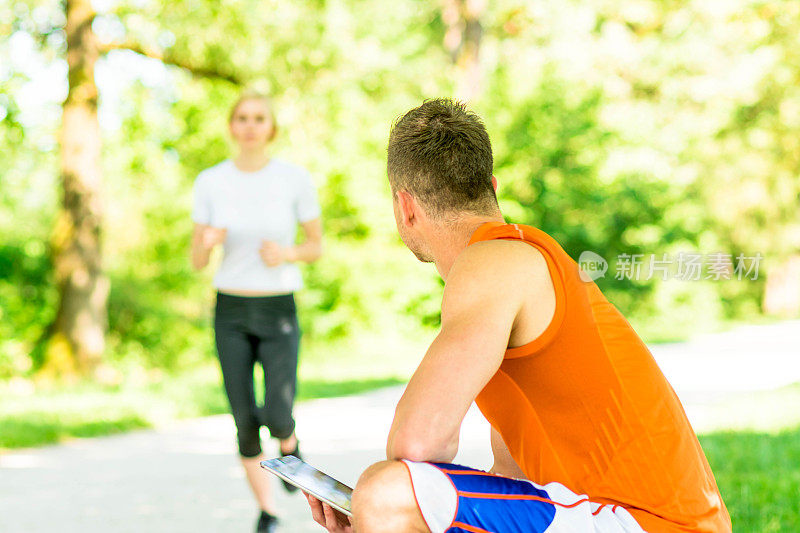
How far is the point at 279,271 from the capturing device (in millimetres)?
4934

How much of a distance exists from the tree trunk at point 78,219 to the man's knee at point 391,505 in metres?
11.9

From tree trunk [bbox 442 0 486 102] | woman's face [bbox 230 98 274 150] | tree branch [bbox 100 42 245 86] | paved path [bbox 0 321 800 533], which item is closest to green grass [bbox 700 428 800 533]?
paved path [bbox 0 321 800 533]

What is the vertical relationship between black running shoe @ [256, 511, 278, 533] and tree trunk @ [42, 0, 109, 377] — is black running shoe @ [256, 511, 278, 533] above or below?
below

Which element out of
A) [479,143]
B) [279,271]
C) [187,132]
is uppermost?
[187,132]

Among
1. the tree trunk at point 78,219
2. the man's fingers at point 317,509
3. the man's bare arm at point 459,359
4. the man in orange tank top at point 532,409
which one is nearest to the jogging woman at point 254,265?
the man's fingers at point 317,509

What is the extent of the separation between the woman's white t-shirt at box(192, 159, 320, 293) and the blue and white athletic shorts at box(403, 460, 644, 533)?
2.92 meters

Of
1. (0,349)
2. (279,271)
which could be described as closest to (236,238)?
(279,271)

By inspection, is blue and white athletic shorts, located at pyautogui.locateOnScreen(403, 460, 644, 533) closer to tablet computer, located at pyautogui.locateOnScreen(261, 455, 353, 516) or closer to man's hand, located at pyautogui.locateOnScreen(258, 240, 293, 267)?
tablet computer, located at pyautogui.locateOnScreen(261, 455, 353, 516)

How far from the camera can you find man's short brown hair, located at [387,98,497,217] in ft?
7.38

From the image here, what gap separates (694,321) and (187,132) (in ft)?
45.6

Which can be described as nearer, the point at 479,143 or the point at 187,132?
the point at 479,143

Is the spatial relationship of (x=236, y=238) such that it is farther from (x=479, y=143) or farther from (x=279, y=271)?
(x=479, y=143)

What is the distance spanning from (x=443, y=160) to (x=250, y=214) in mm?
2810

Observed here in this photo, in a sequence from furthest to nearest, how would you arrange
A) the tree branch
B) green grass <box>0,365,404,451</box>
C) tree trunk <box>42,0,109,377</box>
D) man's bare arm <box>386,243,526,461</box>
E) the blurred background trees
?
1. the blurred background trees
2. the tree branch
3. tree trunk <box>42,0,109,377</box>
4. green grass <box>0,365,404,451</box>
5. man's bare arm <box>386,243,526,461</box>
